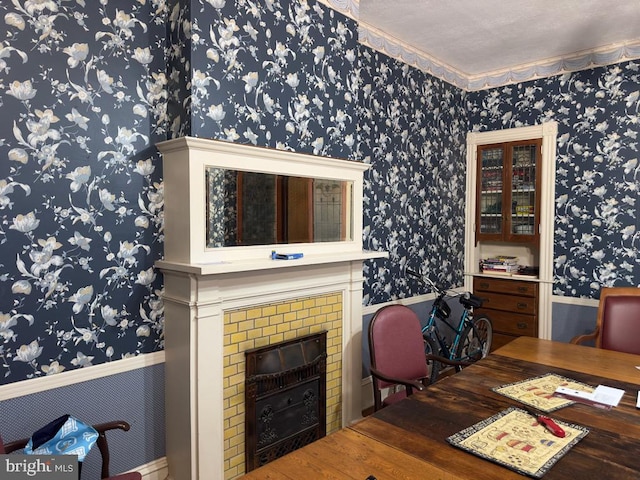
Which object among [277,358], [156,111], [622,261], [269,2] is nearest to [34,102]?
[156,111]

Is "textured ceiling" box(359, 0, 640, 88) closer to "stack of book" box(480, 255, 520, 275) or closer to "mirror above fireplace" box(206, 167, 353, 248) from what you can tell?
"mirror above fireplace" box(206, 167, 353, 248)

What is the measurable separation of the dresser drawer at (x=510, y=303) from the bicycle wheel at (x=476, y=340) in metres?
0.23

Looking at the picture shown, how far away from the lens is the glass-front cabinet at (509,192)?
422 cm

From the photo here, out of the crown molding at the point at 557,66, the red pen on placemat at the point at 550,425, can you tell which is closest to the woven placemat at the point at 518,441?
the red pen on placemat at the point at 550,425

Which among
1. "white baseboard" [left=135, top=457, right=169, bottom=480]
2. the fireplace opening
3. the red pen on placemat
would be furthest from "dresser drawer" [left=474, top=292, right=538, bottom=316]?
"white baseboard" [left=135, top=457, right=169, bottom=480]

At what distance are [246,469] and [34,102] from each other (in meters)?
2.02

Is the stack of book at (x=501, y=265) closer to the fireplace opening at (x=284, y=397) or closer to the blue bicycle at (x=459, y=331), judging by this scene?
the blue bicycle at (x=459, y=331)

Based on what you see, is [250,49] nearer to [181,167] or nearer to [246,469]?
[181,167]

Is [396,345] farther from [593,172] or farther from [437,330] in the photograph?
[593,172]

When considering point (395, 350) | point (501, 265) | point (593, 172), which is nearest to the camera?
point (395, 350)

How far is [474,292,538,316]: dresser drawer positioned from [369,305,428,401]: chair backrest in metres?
2.07

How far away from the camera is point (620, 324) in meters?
2.74

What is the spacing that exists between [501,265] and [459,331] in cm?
100

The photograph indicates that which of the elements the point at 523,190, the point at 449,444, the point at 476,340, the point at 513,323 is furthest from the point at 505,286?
the point at 449,444
